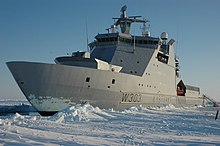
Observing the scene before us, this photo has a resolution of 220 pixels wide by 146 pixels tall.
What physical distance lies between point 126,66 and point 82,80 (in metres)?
7.62

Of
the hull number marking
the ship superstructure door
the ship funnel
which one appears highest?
the ship funnel

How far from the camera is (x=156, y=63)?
24.8 m

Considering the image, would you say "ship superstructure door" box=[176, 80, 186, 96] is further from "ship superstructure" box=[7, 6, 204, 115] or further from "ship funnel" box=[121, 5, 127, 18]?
"ship funnel" box=[121, 5, 127, 18]

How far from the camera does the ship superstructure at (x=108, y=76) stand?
15477mm

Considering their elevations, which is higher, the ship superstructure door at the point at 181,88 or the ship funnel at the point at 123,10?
the ship funnel at the point at 123,10

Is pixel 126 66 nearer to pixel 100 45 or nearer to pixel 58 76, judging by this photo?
pixel 100 45

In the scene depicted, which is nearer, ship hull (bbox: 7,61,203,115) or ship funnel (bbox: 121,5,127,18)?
ship hull (bbox: 7,61,203,115)

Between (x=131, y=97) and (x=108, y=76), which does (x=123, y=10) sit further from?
(x=108, y=76)

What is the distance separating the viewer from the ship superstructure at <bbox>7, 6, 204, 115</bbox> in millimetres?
15477

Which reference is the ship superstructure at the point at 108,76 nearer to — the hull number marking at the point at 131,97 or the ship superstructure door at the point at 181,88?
the hull number marking at the point at 131,97

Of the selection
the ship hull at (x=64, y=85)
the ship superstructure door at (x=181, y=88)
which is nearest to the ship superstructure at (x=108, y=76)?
the ship hull at (x=64, y=85)

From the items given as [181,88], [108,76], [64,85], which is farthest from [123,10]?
[64,85]

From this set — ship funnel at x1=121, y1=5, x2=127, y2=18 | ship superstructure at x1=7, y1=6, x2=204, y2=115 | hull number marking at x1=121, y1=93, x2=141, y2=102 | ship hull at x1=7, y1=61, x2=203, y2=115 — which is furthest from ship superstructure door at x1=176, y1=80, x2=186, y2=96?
ship hull at x1=7, y1=61, x2=203, y2=115

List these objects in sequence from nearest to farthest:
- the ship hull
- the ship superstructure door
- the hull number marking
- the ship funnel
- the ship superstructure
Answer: the ship hull < the ship superstructure < the hull number marking < the ship funnel < the ship superstructure door
